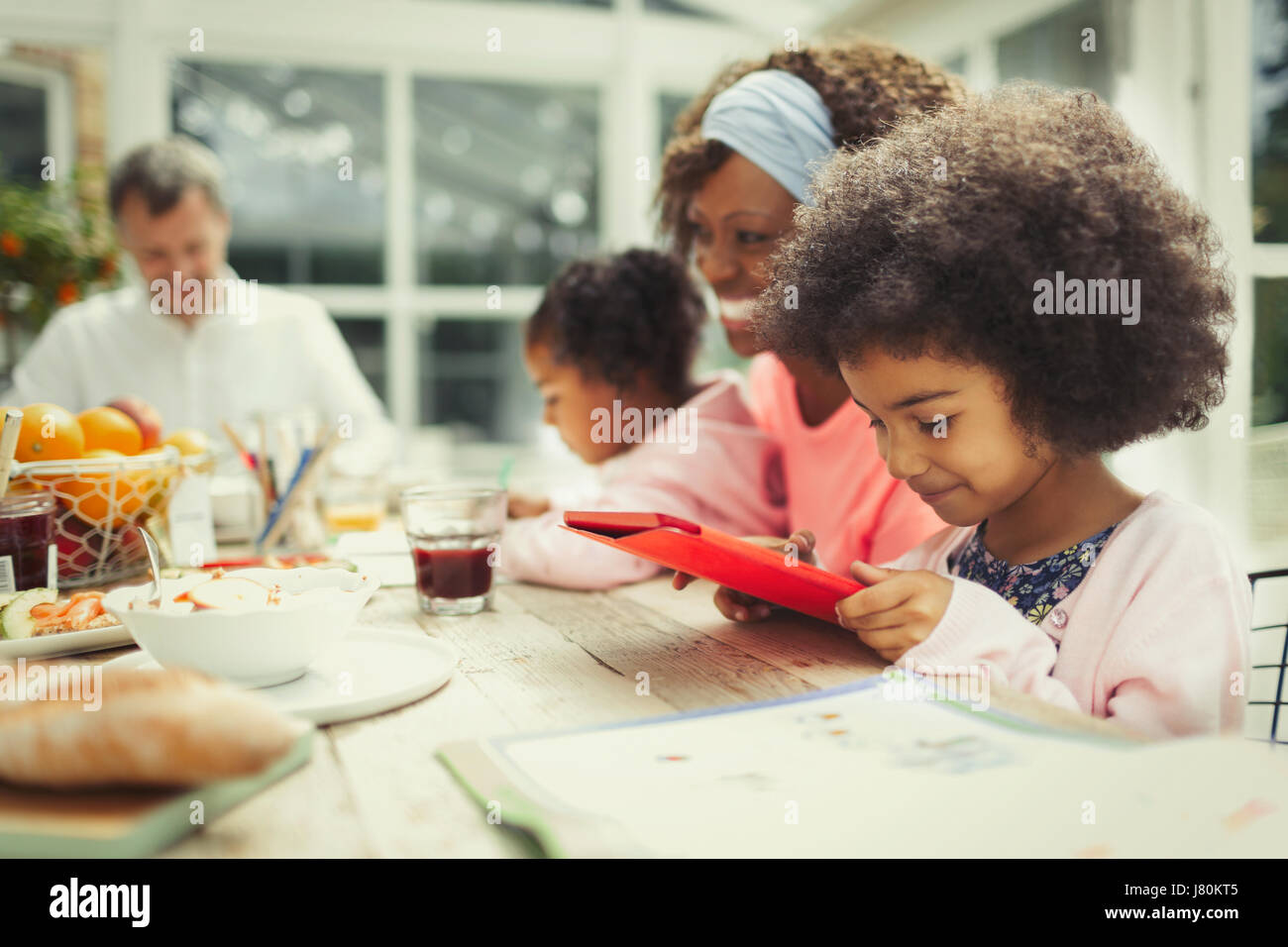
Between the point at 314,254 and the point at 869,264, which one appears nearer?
the point at 869,264

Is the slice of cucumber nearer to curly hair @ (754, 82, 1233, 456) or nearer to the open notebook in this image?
the open notebook

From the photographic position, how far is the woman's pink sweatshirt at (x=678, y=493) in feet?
4.28

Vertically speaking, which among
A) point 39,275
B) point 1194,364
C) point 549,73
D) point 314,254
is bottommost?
point 1194,364

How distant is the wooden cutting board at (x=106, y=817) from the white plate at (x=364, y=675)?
0.50ft

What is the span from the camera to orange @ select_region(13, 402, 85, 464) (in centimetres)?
119

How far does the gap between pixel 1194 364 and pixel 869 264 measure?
1.13 feet

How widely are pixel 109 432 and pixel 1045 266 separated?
119 cm

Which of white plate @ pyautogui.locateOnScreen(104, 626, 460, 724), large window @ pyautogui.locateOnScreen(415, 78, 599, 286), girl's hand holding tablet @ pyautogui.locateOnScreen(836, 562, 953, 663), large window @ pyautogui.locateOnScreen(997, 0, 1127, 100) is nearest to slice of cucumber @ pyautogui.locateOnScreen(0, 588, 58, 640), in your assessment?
white plate @ pyautogui.locateOnScreen(104, 626, 460, 724)

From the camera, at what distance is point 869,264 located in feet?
3.35

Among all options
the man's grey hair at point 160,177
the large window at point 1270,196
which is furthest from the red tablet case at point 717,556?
the man's grey hair at point 160,177

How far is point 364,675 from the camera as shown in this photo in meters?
0.84
